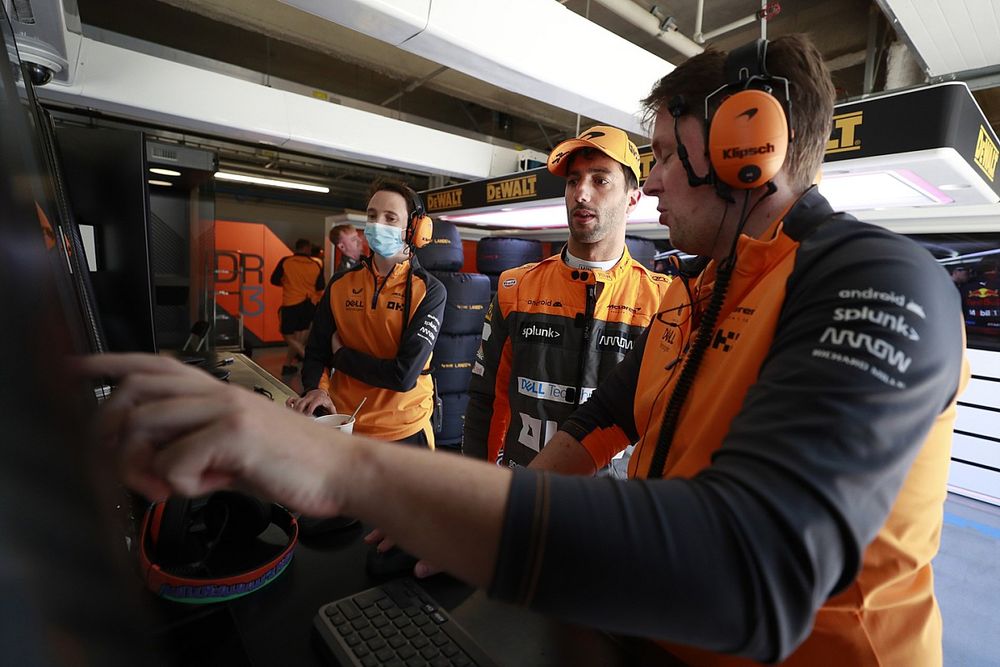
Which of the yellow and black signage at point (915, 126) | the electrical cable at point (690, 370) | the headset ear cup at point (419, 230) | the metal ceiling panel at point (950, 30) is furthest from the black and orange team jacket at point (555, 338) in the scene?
the metal ceiling panel at point (950, 30)

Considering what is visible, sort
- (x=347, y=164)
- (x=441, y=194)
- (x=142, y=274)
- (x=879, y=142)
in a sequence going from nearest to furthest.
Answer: (x=142, y=274) < (x=879, y=142) < (x=441, y=194) < (x=347, y=164)

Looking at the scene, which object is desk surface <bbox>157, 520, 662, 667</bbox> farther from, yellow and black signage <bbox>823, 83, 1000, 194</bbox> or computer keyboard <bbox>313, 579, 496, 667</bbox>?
yellow and black signage <bbox>823, 83, 1000, 194</bbox>

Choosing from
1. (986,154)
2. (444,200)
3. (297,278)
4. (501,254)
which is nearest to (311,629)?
(986,154)

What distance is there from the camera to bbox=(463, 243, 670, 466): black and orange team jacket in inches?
71.1

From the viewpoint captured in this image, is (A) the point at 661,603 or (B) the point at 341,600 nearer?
(A) the point at 661,603

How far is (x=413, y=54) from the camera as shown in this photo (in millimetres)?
4609

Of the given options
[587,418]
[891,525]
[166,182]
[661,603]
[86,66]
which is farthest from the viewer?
[86,66]

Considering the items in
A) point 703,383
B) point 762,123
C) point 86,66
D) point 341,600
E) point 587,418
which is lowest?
point 341,600

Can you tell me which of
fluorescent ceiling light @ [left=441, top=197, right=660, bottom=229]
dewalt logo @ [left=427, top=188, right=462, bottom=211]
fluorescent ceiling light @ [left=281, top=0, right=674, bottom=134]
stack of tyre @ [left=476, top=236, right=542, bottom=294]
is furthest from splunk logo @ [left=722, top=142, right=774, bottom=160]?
stack of tyre @ [left=476, top=236, right=542, bottom=294]

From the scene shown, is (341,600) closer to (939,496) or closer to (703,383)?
(703,383)

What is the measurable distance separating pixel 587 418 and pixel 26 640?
1032 millimetres

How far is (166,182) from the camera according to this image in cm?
260

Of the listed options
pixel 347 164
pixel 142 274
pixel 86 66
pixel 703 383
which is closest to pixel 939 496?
pixel 703 383

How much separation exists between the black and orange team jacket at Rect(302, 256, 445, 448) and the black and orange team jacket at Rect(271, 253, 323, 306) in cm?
499
